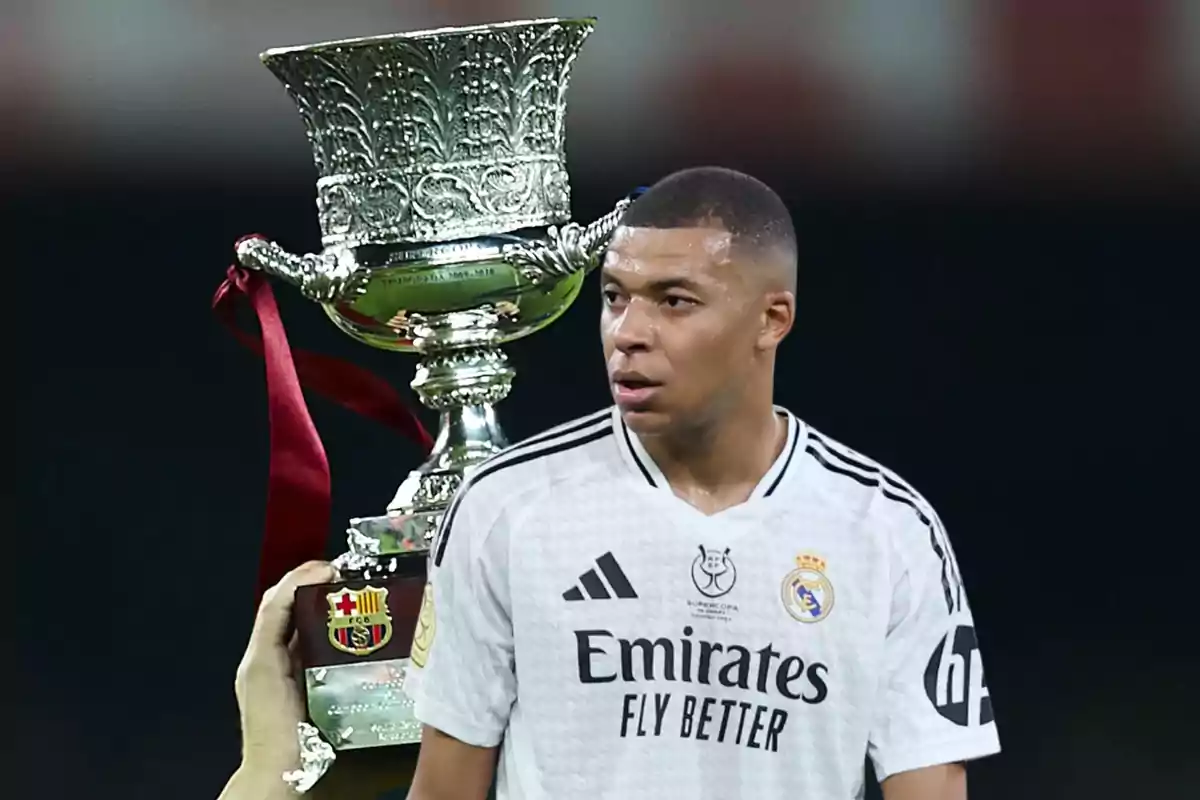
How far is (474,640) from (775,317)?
0.29 meters

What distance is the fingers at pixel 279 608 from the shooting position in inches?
64.7

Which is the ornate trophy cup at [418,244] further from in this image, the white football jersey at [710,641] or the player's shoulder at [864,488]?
the player's shoulder at [864,488]

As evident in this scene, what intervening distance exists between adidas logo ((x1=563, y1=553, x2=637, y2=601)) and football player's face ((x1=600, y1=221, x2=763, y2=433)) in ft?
0.31

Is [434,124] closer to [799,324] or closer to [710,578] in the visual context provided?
[710,578]

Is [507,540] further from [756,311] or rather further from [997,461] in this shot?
[997,461]

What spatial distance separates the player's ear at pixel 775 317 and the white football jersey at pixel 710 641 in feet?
0.29

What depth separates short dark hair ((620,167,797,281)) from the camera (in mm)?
1261

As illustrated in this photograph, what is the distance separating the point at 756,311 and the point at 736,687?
0.79ft

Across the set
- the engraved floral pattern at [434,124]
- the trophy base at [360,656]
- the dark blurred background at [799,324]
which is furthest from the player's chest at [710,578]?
the dark blurred background at [799,324]

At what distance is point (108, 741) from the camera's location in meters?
2.28

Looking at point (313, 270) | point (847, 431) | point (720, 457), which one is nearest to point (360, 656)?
point (313, 270)

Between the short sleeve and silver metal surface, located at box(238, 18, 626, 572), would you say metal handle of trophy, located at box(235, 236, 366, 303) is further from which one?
the short sleeve

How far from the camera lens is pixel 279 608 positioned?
165 cm

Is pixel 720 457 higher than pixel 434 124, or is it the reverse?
pixel 434 124
